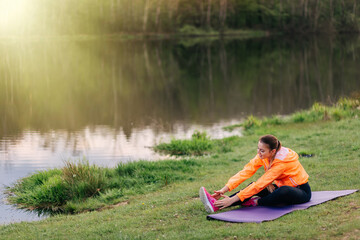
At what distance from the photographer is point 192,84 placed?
3312 cm

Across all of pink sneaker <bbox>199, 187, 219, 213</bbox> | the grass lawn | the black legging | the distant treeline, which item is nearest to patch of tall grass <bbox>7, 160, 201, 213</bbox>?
the grass lawn

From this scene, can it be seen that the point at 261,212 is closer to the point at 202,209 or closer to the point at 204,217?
the point at 204,217

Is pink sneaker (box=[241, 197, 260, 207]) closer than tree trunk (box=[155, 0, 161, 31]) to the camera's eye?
Yes

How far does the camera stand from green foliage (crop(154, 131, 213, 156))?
1541 cm

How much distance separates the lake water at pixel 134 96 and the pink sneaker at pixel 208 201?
4549 mm

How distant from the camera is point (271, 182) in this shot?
7.30m

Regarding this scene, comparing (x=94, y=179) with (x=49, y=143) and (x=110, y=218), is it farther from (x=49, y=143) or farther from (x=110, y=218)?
(x=49, y=143)

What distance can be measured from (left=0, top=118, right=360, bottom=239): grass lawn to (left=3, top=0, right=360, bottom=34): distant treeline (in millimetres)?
71199

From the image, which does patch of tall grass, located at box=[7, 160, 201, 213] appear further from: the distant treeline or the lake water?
the distant treeline

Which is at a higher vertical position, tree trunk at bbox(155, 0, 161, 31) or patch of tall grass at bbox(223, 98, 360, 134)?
tree trunk at bbox(155, 0, 161, 31)

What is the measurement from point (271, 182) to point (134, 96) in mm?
21752

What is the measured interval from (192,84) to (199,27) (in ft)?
183

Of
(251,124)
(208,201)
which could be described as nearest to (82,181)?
(208,201)

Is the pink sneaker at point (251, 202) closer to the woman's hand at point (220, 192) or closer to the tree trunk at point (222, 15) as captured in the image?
the woman's hand at point (220, 192)
